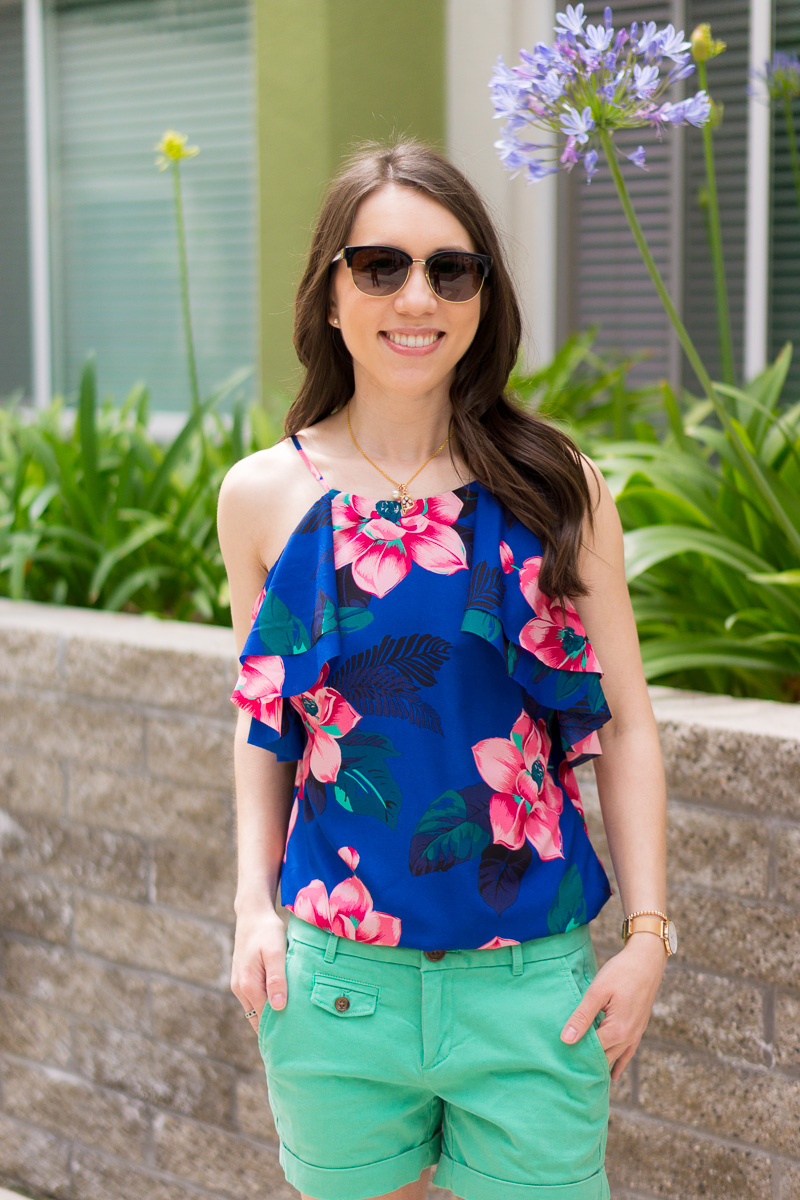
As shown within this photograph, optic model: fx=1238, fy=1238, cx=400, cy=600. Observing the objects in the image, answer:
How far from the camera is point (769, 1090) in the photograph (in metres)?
1.88

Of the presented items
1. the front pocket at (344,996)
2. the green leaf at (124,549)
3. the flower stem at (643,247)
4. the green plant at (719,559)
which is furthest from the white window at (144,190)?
the front pocket at (344,996)

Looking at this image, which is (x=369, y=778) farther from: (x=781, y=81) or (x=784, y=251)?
(x=784, y=251)

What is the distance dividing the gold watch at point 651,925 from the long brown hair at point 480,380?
1.20 ft

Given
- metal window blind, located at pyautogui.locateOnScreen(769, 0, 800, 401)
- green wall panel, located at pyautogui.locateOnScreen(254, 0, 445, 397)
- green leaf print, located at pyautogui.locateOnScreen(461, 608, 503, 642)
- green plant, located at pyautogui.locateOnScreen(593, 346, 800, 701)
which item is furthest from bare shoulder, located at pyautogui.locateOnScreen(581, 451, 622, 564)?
metal window blind, located at pyautogui.locateOnScreen(769, 0, 800, 401)

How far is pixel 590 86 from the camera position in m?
1.60

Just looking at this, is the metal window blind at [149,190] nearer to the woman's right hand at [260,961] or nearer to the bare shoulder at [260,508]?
the bare shoulder at [260,508]

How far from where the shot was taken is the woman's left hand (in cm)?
131

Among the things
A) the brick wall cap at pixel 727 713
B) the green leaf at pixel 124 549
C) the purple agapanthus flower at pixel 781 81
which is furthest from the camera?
the green leaf at pixel 124 549

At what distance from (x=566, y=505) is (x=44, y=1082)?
2.15 metres

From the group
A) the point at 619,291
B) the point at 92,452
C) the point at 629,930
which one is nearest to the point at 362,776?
the point at 629,930

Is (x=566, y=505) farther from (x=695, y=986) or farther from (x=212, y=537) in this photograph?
(x=212, y=537)

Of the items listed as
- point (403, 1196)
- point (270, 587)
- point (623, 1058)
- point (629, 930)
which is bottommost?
point (403, 1196)

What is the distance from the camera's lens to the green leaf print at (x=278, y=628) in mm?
1362

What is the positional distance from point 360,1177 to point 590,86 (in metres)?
1.35
